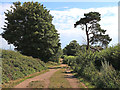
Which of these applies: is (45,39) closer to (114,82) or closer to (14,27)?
(14,27)

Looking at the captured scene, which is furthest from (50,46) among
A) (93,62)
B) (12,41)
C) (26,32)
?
(93,62)

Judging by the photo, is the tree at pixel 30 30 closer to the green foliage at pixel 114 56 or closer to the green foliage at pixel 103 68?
the green foliage at pixel 103 68

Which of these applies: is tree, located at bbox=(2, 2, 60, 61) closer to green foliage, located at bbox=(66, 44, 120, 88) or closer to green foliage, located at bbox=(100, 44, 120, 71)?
green foliage, located at bbox=(66, 44, 120, 88)

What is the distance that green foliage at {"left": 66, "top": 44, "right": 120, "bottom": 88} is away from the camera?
11.0 meters

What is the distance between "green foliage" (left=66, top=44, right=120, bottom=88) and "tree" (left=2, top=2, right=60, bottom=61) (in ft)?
53.2

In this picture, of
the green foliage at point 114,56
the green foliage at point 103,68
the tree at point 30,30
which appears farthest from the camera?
the tree at point 30,30

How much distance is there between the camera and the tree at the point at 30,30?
35.9 metres

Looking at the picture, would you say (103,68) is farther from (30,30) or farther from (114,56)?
(30,30)

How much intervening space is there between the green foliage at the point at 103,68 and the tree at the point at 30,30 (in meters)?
16.2

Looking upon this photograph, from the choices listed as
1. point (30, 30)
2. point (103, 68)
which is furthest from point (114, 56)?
point (30, 30)

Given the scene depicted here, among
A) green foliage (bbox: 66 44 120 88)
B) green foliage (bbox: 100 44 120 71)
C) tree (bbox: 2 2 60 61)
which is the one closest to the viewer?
green foliage (bbox: 66 44 120 88)

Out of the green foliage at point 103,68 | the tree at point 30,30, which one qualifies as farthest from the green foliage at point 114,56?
the tree at point 30,30

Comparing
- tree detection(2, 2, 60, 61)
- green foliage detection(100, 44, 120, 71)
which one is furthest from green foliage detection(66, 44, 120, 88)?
tree detection(2, 2, 60, 61)

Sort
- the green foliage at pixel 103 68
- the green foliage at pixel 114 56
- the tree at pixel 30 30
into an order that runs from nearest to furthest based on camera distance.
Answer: the green foliage at pixel 103 68, the green foliage at pixel 114 56, the tree at pixel 30 30
